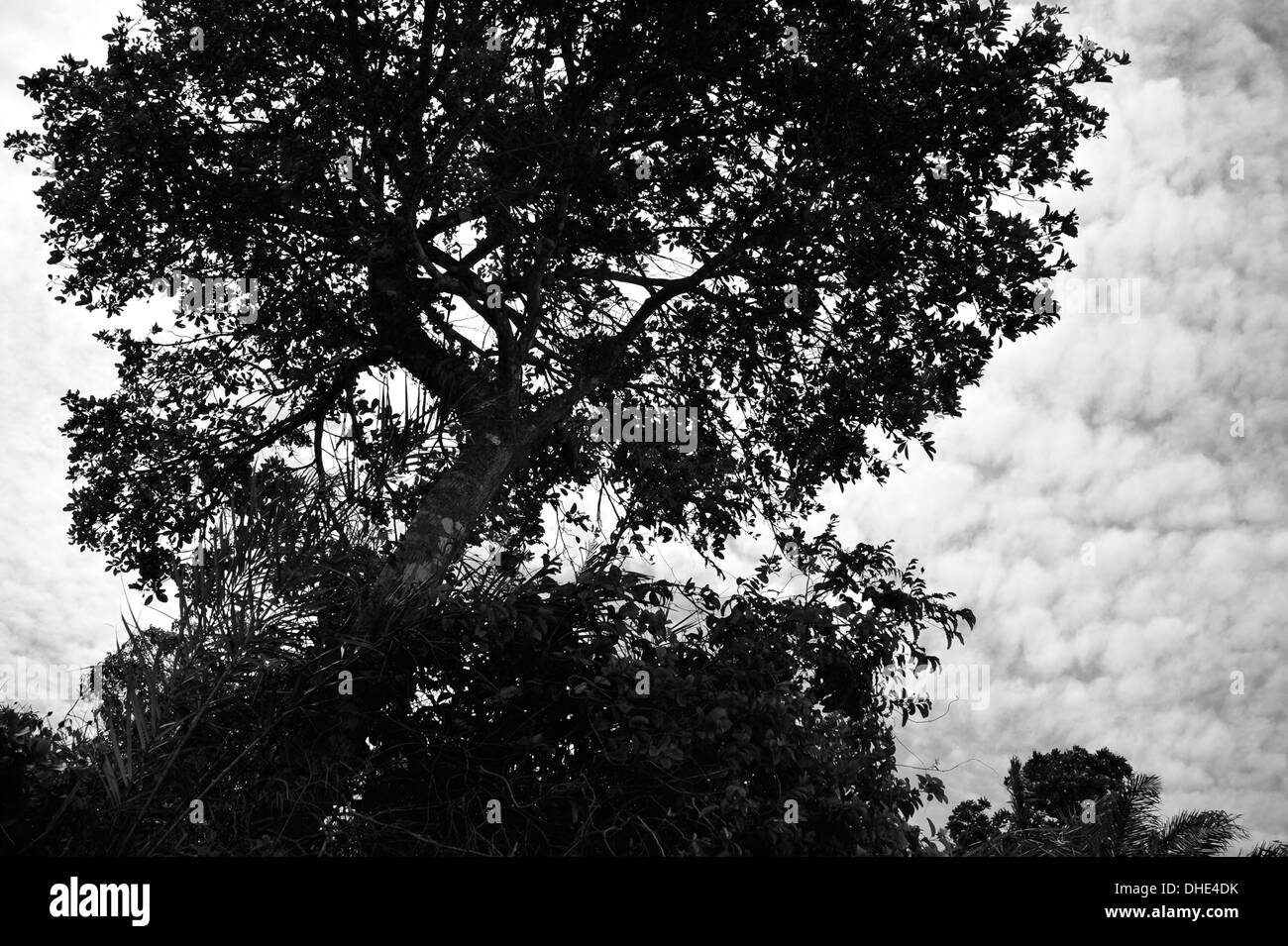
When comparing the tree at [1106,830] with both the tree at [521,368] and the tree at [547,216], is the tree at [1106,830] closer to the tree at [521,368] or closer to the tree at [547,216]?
the tree at [521,368]

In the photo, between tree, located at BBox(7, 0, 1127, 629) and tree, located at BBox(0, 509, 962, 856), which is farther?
tree, located at BBox(7, 0, 1127, 629)

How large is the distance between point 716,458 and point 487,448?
6.72 ft

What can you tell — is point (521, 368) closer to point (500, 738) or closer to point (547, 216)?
point (547, 216)

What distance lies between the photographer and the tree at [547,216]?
23.7 ft

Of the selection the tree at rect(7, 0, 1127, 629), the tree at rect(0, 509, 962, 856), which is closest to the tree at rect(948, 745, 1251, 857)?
the tree at rect(0, 509, 962, 856)

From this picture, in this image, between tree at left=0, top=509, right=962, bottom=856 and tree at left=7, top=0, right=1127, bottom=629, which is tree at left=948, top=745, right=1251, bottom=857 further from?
tree at left=7, top=0, right=1127, bottom=629

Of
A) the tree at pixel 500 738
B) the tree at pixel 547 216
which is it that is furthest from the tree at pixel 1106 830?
the tree at pixel 547 216

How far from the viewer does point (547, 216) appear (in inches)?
321

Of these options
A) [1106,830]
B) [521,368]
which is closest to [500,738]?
[521,368]

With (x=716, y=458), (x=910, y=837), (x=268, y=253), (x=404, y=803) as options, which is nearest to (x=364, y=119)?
(x=268, y=253)

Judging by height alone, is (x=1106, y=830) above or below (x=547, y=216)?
below

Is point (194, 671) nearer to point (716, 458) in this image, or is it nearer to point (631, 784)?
point (631, 784)

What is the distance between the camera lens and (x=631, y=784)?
5289 millimetres

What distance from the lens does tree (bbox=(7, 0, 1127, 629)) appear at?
23.7 feet
